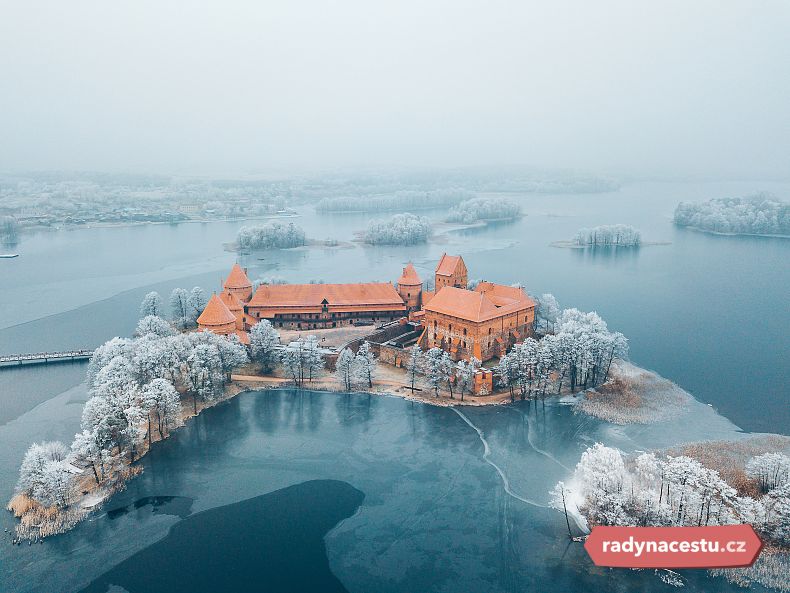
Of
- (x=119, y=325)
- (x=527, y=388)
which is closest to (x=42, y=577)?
(x=527, y=388)

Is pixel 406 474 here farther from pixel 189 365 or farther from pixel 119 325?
pixel 119 325

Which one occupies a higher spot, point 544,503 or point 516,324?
point 516,324

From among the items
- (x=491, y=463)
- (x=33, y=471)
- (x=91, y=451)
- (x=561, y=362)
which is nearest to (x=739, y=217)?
(x=561, y=362)

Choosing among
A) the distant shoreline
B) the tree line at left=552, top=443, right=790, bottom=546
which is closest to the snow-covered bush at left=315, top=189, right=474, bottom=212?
the distant shoreline

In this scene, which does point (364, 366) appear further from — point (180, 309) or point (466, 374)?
point (180, 309)

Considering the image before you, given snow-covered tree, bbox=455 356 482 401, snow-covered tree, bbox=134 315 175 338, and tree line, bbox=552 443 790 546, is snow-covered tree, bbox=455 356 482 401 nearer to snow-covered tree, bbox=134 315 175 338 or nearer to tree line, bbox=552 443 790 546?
tree line, bbox=552 443 790 546
